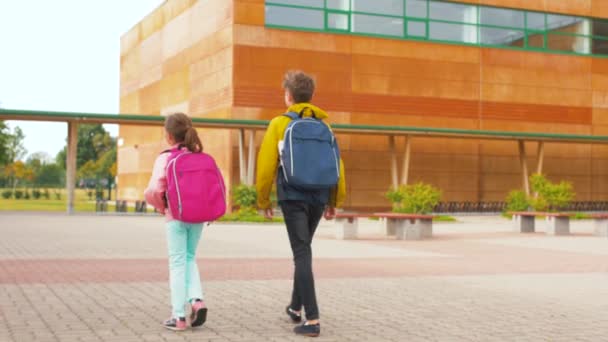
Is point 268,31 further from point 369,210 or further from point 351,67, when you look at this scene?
point 369,210

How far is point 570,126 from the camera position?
42.3 meters

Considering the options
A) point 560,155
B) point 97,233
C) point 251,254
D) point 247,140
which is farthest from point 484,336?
point 560,155

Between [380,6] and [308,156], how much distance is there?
32.9m

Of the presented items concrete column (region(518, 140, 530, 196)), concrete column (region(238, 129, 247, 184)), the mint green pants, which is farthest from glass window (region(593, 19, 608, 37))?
the mint green pants

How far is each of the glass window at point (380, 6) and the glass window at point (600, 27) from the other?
1119 cm

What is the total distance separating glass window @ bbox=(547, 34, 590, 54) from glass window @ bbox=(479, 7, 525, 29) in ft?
5.98

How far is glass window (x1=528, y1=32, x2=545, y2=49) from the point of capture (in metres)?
41.8

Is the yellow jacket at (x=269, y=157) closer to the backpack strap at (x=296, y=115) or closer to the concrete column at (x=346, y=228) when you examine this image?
the backpack strap at (x=296, y=115)

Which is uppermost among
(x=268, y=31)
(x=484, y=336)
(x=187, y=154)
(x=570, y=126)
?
(x=268, y=31)

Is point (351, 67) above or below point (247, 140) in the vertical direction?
above

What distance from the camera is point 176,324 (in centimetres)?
676

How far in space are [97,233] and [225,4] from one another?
18235 mm

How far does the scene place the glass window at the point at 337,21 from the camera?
3738 centimetres

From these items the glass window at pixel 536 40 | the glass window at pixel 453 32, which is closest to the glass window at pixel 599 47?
the glass window at pixel 536 40
